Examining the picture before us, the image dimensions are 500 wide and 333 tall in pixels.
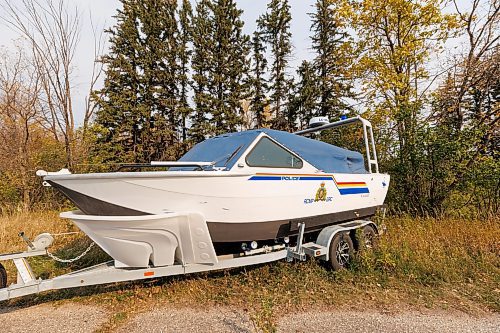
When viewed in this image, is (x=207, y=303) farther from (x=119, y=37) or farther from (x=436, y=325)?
(x=119, y=37)

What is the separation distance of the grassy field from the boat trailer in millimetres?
435

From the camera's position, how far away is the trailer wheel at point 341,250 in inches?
163

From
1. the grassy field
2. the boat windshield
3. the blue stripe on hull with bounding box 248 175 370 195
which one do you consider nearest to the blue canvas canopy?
the boat windshield

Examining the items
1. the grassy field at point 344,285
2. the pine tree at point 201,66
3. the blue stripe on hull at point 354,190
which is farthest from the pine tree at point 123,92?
the blue stripe on hull at point 354,190

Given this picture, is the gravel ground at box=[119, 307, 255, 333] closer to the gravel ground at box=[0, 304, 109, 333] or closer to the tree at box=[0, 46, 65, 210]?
the gravel ground at box=[0, 304, 109, 333]

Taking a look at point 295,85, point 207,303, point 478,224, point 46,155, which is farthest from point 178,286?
point 295,85

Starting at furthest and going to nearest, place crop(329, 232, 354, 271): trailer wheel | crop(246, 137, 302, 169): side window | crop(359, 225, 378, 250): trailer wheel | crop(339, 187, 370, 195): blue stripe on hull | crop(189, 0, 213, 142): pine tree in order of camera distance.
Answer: crop(189, 0, 213, 142): pine tree
crop(359, 225, 378, 250): trailer wheel
crop(339, 187, 370, 195): blue stripe on hull
crop(329, 232, 354, 271): trailer wheel
crop(246, 137, 302, 169): side window

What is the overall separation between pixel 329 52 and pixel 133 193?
18.2 m

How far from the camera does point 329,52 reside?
18.1m

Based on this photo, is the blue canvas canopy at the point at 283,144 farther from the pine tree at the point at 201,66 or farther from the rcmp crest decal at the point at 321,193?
the pine tree at the point at 201,66

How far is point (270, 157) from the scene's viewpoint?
143 inches

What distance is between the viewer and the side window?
11.4 ft

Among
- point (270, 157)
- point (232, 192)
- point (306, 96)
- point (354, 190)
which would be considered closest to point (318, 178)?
point (270, 157)

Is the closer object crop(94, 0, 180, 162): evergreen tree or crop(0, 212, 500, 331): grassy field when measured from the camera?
crop(0, 212, 500, 331): grassy field
